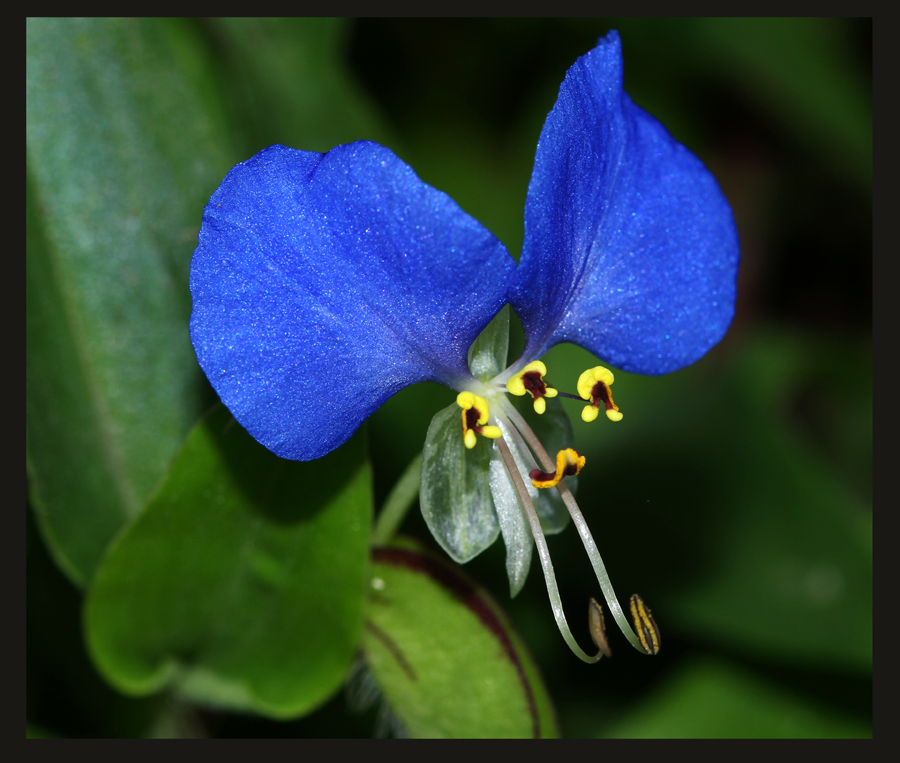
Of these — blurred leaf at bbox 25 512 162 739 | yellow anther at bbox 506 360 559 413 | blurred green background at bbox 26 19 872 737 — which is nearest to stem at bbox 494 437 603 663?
yellow anther at bbox 506 360 559 413

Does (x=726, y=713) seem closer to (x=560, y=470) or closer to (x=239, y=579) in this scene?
(x=560, y=470)

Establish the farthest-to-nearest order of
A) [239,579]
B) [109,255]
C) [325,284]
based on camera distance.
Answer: [109,255] < [239,579] < [325,284]

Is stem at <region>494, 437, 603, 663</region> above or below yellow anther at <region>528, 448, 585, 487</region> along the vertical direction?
below

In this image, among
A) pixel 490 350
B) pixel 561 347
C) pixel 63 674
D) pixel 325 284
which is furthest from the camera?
pixel 561 347

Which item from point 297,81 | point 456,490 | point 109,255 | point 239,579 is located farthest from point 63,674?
point 297,81

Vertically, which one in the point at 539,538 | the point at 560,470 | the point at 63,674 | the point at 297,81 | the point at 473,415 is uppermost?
the point at 297,81

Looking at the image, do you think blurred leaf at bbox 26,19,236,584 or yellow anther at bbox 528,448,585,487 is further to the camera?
Answer: blurred leaf at bbox 26,19,236,584

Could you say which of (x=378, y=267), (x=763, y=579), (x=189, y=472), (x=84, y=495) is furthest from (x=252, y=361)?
(x=763, y=579)

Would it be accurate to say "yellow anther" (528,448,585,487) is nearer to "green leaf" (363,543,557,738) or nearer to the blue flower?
the blue flower
